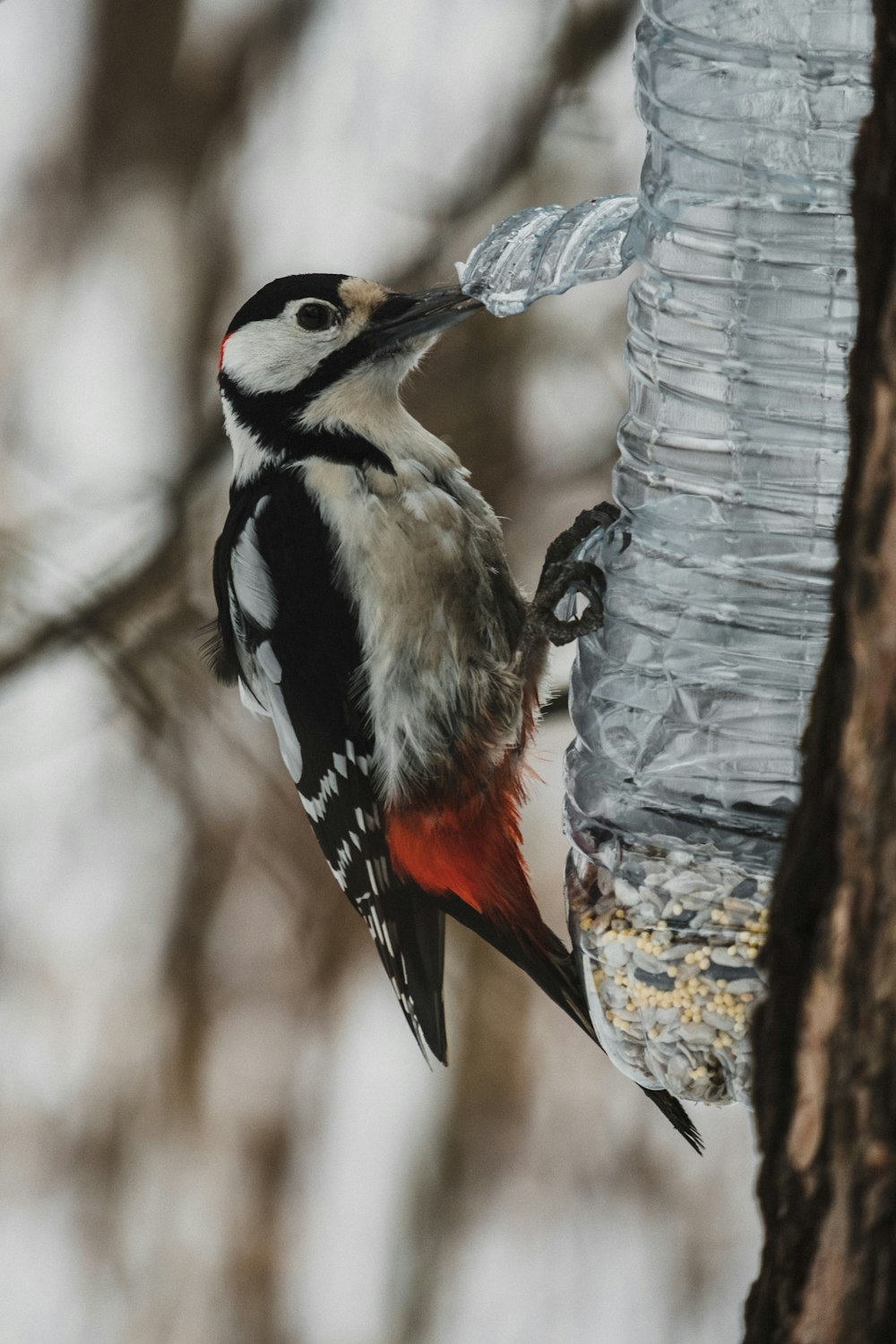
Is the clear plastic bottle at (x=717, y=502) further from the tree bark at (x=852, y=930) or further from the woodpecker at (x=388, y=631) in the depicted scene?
the tree bark at (x=852, y=930)

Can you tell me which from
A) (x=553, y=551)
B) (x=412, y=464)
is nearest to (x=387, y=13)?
(x=412, y=464)

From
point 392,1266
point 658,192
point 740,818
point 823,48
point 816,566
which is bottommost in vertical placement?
point 392,1266

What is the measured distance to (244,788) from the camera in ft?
12.3

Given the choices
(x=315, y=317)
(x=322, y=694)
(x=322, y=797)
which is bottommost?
(x=322, y=797)

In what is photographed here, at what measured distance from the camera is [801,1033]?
37.3 inches

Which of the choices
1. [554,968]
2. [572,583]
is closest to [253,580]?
[572,583]

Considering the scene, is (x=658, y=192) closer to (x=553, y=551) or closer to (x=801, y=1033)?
(x=553, y=551)

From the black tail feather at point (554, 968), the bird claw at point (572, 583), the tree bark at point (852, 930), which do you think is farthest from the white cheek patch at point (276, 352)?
the tree bark at point (852, 930)

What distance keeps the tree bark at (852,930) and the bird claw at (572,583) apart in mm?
812

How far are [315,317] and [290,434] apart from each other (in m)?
0.19

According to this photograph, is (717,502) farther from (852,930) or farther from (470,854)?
(852,930)

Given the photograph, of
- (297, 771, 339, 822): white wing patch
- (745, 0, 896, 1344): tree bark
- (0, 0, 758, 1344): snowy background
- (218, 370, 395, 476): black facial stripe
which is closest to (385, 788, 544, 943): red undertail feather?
(297, 771, 339, 822): white wing patch

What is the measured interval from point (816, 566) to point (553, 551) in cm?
38

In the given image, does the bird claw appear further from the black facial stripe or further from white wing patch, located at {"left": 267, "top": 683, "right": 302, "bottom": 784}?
white wing patch, located at {"left": 267, "top": 683, "right": 302, "bottom": 784}
